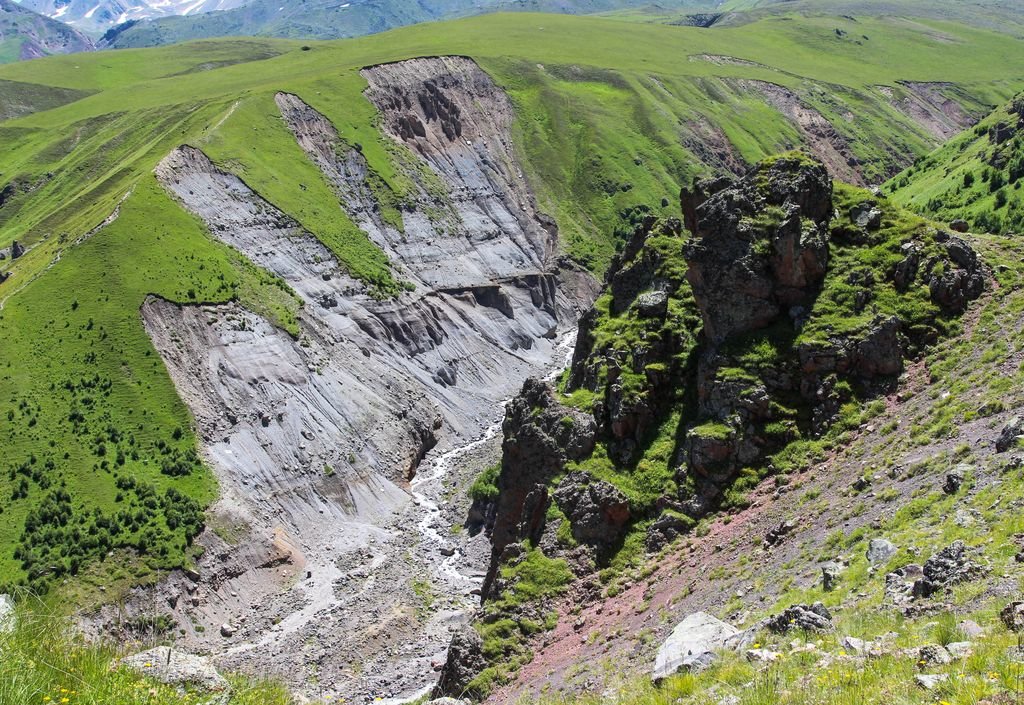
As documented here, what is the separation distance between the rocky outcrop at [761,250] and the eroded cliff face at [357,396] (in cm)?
2627

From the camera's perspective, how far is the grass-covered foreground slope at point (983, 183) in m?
85.5

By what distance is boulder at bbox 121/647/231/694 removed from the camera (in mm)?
15609

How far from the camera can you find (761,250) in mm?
40438

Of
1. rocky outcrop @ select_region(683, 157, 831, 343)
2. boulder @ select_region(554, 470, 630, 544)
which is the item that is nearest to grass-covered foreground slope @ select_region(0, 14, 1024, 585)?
boulder @ select_region(554, 470, 630, 544)

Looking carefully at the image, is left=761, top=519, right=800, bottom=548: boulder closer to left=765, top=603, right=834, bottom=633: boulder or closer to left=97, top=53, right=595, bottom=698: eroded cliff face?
left=765, top=603, right=834, bottom=633: boulder

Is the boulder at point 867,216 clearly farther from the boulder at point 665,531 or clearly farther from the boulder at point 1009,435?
the boulder at point 665,531

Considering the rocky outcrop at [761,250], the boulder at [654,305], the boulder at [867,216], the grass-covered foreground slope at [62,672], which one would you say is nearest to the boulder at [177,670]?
the grass-covered foreground slope at [62,672]

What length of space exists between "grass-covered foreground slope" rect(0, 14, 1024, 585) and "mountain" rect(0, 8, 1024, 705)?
453mm

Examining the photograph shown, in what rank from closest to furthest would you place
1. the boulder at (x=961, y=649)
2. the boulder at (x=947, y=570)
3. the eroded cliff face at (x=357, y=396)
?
1. the boulder at (x=961, y=649)
2. the boulder at (x=947, y=570)
3. the eroded cliff face at (x=357, y=396)

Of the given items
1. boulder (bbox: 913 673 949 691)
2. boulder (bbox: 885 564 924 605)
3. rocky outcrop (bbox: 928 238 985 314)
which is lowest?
boulder (bbox: 885 564 924 605)

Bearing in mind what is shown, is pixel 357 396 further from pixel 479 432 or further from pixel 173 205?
pixel 173 205

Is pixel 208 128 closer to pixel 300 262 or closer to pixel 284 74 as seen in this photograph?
pixel 300 262

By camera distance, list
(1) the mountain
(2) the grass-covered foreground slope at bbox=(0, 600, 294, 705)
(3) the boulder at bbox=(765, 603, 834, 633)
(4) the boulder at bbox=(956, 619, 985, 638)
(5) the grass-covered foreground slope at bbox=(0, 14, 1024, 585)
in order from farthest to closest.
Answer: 1. (5) the grass-covered foreground slope at bbox=(0, 14, 1024, 585)
2. (1) the mountain
3. (3) the boulder at bbox=(765, 603, 834, 633)
4. (4) the boulder at bbox=(956, 619, 985, 638)
5. (2) the grass-covered foreground slope at bbox=(0, 600, 294, 705)

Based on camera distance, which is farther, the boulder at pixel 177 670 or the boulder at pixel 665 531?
the boulder at pixel 665 531
